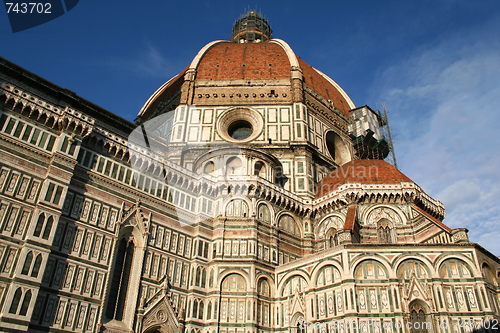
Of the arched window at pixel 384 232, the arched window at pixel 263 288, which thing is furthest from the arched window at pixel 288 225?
the arched window at pixel 384 232

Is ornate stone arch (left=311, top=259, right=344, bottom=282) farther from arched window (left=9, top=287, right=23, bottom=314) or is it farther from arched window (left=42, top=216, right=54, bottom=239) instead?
arched window (left=9, top=287, right=23, bottom=314)

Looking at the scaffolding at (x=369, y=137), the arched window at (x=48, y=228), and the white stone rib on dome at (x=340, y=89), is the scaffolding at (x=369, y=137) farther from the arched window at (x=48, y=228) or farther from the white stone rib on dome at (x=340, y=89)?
the arched window at (x=48, y=228)

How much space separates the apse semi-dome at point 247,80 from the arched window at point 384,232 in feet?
46.3

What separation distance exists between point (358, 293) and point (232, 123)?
19.5 meters

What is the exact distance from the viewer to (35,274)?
1731 cm

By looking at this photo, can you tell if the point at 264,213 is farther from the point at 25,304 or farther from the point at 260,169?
the point at 25,304

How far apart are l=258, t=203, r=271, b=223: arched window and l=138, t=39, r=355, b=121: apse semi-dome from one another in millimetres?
12608

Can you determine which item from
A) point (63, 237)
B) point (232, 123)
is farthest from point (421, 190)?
point (63, 237)

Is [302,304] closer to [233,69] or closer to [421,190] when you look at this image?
[421,190]

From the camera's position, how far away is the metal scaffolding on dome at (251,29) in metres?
56.1

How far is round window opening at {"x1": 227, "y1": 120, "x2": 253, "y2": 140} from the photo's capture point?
117 feet

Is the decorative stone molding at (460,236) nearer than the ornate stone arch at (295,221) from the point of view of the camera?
Yes

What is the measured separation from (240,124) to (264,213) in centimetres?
1198

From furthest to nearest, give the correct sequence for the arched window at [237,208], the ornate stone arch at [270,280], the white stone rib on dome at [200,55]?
the white stone rib on dome at [200,55] < the arched window at [237,208] < the ornate stone arch at [270,280]
